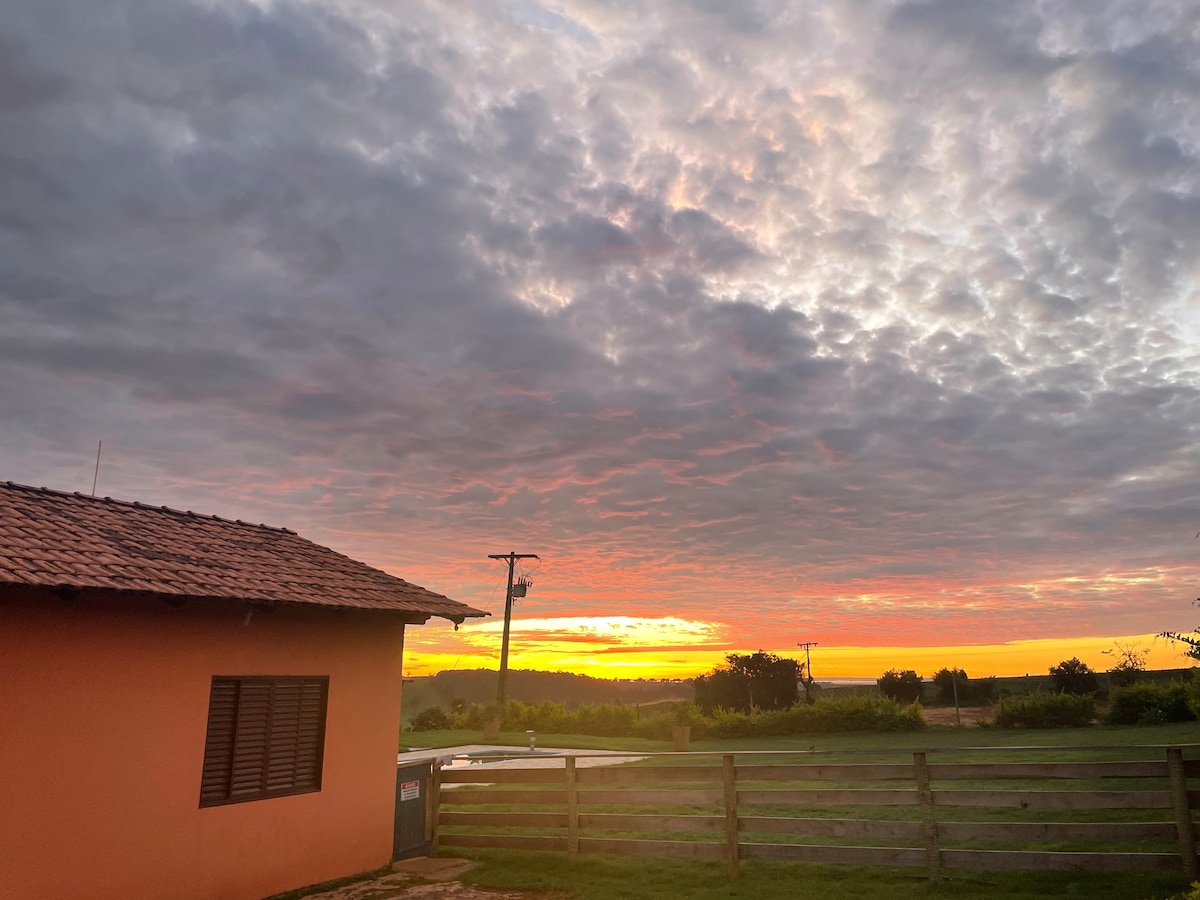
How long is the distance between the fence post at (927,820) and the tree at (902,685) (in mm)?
38106

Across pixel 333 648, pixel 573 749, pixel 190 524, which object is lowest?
pixel 573 749

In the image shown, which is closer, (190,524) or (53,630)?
(53,630)

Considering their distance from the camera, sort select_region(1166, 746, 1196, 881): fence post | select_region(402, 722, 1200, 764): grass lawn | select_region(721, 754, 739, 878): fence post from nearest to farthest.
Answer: select_region(1166, 746, 1196, 881): fence post → select_region(721, 754, 739, 878): fence post → select_region(402, 722, 1200, 764): grass lawn

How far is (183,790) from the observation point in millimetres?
8719

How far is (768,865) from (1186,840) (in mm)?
4534

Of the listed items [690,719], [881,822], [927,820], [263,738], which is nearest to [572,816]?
[881,822]

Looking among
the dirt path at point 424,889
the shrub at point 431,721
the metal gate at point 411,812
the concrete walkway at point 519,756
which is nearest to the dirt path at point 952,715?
the concrete walkway at point 519,756

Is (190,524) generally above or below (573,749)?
above

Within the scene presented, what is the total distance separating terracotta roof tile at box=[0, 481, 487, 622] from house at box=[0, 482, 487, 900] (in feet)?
0.13

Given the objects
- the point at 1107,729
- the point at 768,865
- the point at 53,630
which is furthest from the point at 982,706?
the point at 53,630

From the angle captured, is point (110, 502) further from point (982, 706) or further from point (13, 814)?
point (982, 706)

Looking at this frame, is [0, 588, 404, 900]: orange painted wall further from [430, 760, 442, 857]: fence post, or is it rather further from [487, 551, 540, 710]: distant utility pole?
[487, 551, 540, 710]: distant utility pole

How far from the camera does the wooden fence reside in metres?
8.37

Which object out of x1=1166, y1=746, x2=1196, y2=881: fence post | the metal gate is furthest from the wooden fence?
the metal gate
